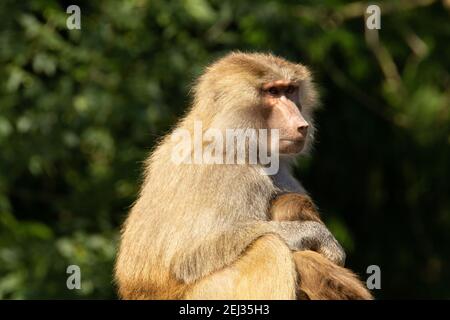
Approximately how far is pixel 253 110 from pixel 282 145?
316 millimetres

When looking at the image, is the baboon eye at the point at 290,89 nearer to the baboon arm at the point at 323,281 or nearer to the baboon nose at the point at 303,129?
the baboon nose at the point at 303,129

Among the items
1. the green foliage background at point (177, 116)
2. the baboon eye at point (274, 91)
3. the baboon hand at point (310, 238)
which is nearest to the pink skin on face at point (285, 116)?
the baboon eye at point (274, 91)

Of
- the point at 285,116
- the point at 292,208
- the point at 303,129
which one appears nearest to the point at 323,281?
the point at 292,208

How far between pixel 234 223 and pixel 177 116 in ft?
15.3

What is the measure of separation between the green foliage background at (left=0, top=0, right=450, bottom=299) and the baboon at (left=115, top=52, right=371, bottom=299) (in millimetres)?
3013

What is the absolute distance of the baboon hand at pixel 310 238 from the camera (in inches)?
244

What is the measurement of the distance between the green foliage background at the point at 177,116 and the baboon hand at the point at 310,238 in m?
3.68

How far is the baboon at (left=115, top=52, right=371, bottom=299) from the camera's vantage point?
6062mm

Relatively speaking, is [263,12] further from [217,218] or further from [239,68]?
[217,218]

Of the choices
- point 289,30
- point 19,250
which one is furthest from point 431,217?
point 19,250

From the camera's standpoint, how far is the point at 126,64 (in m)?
10.8

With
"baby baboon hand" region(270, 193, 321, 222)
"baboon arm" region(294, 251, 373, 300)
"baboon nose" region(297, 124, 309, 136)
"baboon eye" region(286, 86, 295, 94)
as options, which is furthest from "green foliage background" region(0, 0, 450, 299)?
"baboon arm" region(294, 251, 373, 300)

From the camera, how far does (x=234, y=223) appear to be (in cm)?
630

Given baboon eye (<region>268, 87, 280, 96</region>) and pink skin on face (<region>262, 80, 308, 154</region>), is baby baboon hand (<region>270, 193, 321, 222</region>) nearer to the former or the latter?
pink skin on face (<region>262, 80, 308, 154</region>)
